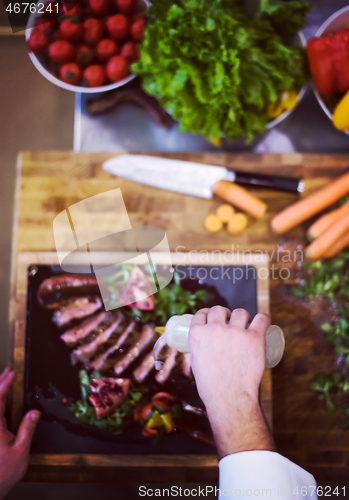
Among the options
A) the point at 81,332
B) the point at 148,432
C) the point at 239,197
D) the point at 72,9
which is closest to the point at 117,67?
the point at 72,9

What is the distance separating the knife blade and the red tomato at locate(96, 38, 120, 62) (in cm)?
25

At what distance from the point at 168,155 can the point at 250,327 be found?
522mm

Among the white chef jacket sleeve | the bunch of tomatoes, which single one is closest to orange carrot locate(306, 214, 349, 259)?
the white chef jacket sleeve

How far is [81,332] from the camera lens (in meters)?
0.94

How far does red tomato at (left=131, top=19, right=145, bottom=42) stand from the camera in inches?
35.8

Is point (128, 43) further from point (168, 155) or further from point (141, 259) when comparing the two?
point (141, 259)

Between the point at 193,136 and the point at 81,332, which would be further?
the point at 193,136

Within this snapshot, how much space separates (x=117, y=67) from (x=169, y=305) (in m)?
0.60

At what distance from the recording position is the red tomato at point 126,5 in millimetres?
905

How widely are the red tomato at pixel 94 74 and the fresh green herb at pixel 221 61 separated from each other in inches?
4.0

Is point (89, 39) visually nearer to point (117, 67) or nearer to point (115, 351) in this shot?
point (117, 67)

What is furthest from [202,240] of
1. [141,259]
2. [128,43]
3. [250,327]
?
[128,43]

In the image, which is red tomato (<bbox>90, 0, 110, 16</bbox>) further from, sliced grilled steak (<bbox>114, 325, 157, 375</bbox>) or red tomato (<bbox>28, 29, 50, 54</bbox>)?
sliced grilled steak (<bbox>114, 325, 157, 375</bbox>)

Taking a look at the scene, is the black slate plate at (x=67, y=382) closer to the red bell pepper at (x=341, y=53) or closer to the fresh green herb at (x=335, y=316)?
the fresh green herb at (x=335, y=316)
